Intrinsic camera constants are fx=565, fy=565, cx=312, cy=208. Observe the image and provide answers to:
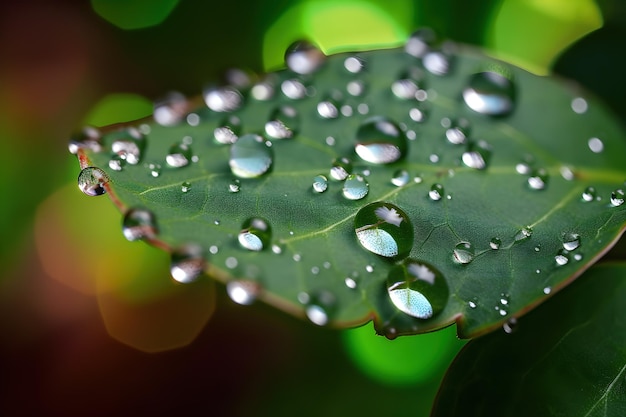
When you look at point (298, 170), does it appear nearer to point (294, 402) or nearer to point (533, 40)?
point (294, 402)

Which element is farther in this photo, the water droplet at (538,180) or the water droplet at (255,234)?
the water droplet at (538,180)

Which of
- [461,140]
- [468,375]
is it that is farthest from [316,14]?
[468,375]

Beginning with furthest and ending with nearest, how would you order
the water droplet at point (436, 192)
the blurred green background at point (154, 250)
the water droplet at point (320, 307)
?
1. the blurred green background at point (154, 250)
2. the water droplet at point (436, 192)
3. the water droplet at point (320, 307)

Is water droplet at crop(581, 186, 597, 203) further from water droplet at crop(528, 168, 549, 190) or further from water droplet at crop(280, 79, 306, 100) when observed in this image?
water droplet at crop(280, 79, 306, 100)

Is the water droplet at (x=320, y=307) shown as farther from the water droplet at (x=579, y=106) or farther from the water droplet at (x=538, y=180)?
the water droplet at (x=579, y=106)

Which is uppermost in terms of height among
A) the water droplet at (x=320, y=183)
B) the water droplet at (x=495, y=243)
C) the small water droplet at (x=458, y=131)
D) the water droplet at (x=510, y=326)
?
the small water droplet at (x=458, y=131)

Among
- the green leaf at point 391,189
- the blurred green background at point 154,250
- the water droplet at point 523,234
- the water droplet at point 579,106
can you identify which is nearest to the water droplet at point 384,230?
the green leaf at point 391,189

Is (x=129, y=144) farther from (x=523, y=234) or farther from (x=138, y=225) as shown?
(x=523, y=234)
